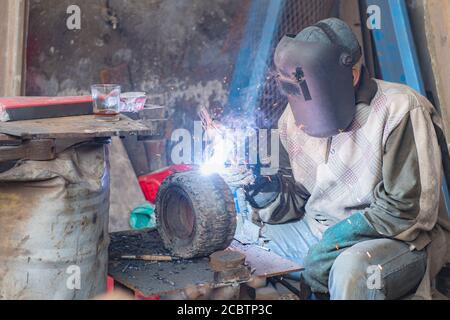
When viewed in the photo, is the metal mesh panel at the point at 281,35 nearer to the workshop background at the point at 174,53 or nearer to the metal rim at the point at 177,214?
the workshop background at the point at 174,53

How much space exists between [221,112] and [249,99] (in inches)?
23.4

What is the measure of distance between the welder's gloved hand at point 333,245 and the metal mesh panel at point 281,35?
209cm

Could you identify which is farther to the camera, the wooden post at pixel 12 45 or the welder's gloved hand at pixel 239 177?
the wooden post at pixel 12 45

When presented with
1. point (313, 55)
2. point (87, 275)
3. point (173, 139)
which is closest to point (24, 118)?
point (87, 275)

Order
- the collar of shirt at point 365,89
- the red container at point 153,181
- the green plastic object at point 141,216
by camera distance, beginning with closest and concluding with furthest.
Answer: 1. the collar of shirt at point 365,89
2. the green plastic object at point 141,216
3. the red container at point 153,181

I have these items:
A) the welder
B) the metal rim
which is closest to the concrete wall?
the metal rim

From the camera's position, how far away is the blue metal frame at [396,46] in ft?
14.9

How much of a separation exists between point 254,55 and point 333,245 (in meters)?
2.57

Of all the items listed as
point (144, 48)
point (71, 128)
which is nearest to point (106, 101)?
point (71, 128)

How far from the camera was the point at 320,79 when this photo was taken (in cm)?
311

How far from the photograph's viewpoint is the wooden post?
4.50 metres
